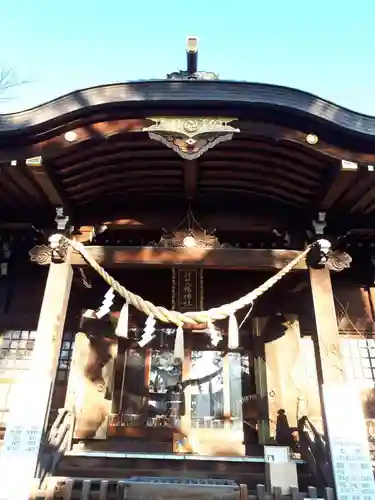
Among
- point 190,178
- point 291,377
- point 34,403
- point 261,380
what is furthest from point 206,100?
point 291,377

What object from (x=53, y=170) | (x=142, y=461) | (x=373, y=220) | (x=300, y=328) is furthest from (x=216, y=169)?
(x=142, y=461)

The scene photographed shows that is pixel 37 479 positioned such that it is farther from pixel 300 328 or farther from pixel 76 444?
pixel 300 328

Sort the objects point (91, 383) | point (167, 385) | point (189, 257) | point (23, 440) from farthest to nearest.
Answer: point (167, 385), point (91, 383), point (189, 257), point (23, 440)

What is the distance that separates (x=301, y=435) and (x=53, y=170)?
5.86 metres

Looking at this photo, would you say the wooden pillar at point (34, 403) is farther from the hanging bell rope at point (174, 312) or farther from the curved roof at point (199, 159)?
the curved roof at point (199, 159)

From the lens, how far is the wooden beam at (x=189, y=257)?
6340 millimetres

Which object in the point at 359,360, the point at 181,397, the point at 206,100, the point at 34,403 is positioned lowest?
the point at 34,403

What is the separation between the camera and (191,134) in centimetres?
542

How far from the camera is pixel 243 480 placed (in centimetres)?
591

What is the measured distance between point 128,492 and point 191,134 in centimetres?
462

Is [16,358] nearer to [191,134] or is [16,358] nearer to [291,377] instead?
[291,377]

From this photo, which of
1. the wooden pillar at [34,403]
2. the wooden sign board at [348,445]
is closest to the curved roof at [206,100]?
the wooden pillar at [34,403]

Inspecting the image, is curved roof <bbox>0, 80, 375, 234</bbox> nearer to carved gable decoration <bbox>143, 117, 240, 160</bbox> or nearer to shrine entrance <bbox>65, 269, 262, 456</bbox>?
carved gable decoration <bbox>143, 117, 240, 160</bbox>

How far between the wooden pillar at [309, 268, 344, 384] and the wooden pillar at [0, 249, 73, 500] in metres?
3.90
